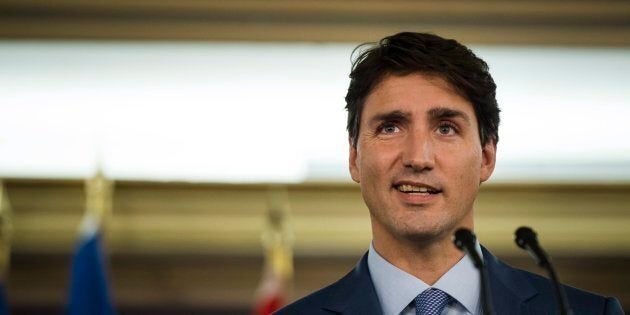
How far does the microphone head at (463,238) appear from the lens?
1257mm

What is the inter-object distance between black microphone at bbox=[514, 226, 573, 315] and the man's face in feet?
0.42

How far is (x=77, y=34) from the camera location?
376cm

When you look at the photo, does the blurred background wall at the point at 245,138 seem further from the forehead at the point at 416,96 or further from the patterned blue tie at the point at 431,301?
the patterned blue tie at the point at 431,301

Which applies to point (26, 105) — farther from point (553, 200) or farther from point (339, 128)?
point (553, 200)

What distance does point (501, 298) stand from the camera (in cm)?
138

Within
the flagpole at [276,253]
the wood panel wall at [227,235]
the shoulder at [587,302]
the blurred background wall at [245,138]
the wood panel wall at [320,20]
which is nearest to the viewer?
the shoulder at [587,302]

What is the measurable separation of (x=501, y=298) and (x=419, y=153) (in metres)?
0.21

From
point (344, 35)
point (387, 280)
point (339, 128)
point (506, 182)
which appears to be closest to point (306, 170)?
point (339, 128)

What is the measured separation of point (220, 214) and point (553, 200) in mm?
1544

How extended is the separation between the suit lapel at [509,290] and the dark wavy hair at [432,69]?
0.58 ft

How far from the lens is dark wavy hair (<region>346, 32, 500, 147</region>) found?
4.76ft

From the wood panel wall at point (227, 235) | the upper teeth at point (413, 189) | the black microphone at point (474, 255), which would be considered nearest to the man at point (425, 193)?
the upper teeth at point (413, 189)

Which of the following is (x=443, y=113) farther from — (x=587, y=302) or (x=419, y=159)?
(x=587, y=302)

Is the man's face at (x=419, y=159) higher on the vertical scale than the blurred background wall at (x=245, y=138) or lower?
lower
